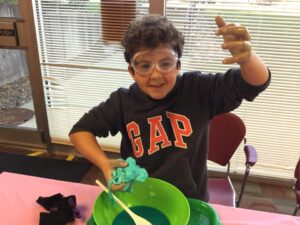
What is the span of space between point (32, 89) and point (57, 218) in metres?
Result: 1.67

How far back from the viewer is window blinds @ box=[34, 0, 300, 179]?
5.77 feet

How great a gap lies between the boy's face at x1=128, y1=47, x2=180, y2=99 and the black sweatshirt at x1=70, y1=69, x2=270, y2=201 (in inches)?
4.8

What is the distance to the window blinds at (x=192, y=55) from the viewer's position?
176cm

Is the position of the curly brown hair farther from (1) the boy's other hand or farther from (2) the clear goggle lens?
(1) the boy's other hand

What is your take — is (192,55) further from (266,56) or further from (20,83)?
(20,83)

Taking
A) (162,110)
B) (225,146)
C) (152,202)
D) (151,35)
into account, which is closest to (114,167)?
(152,202)

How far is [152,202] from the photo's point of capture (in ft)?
2.83

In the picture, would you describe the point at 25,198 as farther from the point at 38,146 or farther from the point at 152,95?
the point at 38,146

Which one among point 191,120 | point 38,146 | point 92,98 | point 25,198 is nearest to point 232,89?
point 191,120

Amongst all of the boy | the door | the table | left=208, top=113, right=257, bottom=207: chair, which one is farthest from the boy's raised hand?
the door

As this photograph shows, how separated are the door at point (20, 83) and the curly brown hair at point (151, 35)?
1.48 m

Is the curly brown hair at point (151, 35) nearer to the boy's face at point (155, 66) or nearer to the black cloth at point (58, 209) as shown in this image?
the boy's face at point (155, 66)

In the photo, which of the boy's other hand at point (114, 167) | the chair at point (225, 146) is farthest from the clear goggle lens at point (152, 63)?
the chair at point (225, 146)

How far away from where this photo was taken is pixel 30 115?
8.48 ft
